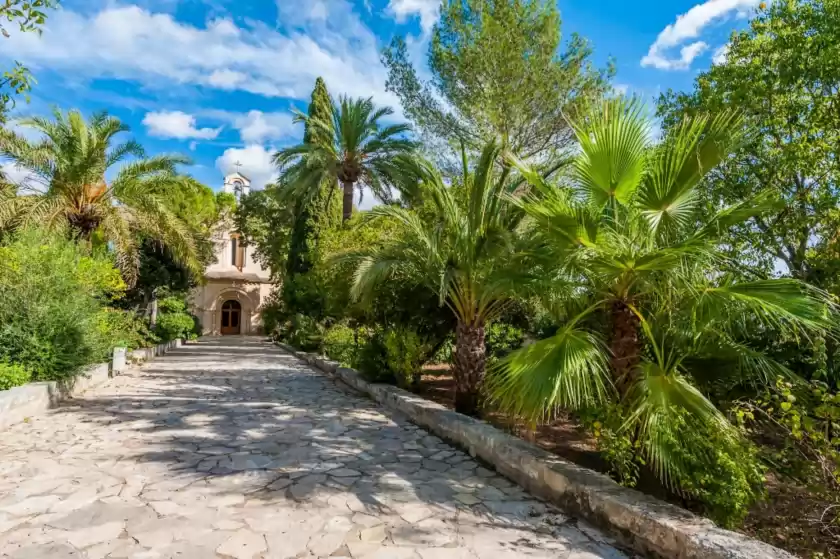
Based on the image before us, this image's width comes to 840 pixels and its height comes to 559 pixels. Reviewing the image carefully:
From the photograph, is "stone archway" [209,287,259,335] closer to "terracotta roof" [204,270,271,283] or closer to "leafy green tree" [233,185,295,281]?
"terracotta roof" [204,270,271,283]

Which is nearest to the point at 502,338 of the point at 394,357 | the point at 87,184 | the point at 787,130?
the point at 394,357

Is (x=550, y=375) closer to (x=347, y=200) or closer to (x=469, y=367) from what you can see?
(x=469, y=367)

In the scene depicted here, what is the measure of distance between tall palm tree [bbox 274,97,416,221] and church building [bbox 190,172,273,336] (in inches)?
684

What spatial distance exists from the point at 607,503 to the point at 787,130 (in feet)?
16.7

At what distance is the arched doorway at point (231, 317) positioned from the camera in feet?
124

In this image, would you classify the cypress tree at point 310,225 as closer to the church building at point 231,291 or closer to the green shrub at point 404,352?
the green shrub at point 404,352

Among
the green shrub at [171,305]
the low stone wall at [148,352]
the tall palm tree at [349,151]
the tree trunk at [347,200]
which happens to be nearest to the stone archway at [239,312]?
the green shrub at [171,305]

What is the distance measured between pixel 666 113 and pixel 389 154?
13.2 m

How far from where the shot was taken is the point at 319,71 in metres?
22.5

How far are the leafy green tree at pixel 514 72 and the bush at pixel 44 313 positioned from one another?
9458 mm

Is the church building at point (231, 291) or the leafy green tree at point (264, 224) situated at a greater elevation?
the leafy green tree at point (264, 224)

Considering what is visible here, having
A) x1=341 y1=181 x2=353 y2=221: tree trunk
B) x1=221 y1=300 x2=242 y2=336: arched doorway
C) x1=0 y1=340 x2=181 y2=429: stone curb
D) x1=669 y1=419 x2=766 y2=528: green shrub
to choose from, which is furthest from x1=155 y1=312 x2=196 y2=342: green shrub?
x1=669 y1=419 x2=766 y2=528: green shrub

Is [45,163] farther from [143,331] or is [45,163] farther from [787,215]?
[787,215]

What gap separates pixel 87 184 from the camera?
515 inches
